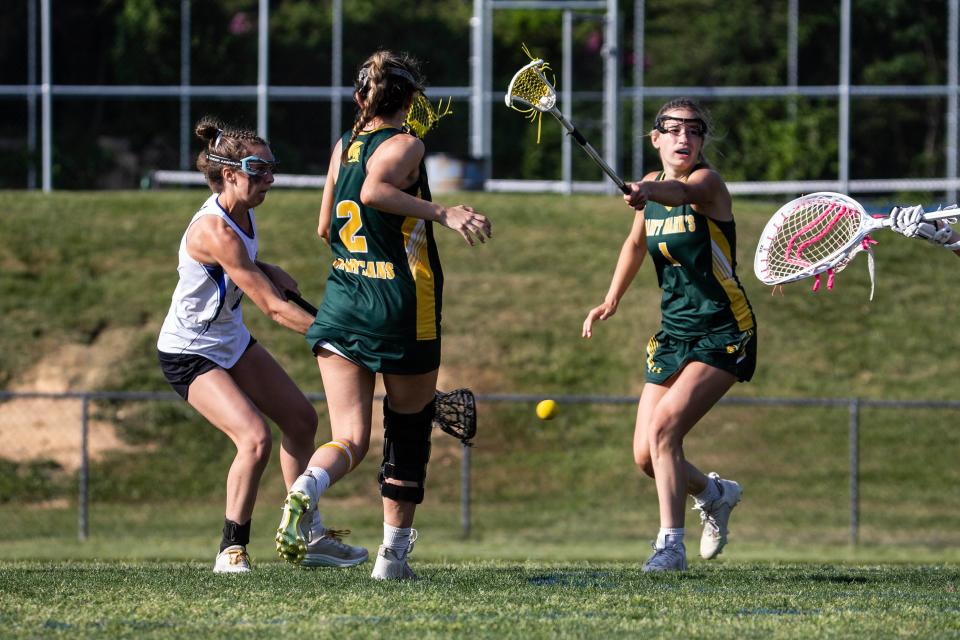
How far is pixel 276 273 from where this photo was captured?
6699 millimetres

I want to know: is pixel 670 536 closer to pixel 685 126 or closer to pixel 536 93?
pixel 685 126

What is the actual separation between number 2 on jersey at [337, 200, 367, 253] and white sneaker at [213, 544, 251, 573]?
165 centimetres

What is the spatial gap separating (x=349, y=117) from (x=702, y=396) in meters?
20.5

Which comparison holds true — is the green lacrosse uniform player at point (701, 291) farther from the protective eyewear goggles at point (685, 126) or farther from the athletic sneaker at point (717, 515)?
the athletic sneaker at point (717, 515)

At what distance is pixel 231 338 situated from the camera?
652cm

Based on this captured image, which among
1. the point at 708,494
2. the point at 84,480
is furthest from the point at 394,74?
the point at 84,480

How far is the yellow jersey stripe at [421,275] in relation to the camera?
5648mm

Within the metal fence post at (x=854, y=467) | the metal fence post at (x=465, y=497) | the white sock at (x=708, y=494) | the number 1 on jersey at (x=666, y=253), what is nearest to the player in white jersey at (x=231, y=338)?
the number 1 on jersey at (x=666, y=253)

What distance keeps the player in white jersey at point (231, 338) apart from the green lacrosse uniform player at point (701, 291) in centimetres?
178

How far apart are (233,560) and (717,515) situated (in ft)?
8.28

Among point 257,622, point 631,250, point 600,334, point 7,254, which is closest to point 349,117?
point 7,254

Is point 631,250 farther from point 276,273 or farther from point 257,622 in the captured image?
point 257,622

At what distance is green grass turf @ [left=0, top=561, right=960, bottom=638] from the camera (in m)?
4.71

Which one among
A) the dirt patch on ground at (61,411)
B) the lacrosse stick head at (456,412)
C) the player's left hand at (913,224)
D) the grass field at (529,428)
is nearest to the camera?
the player's left hand at (913,224)
